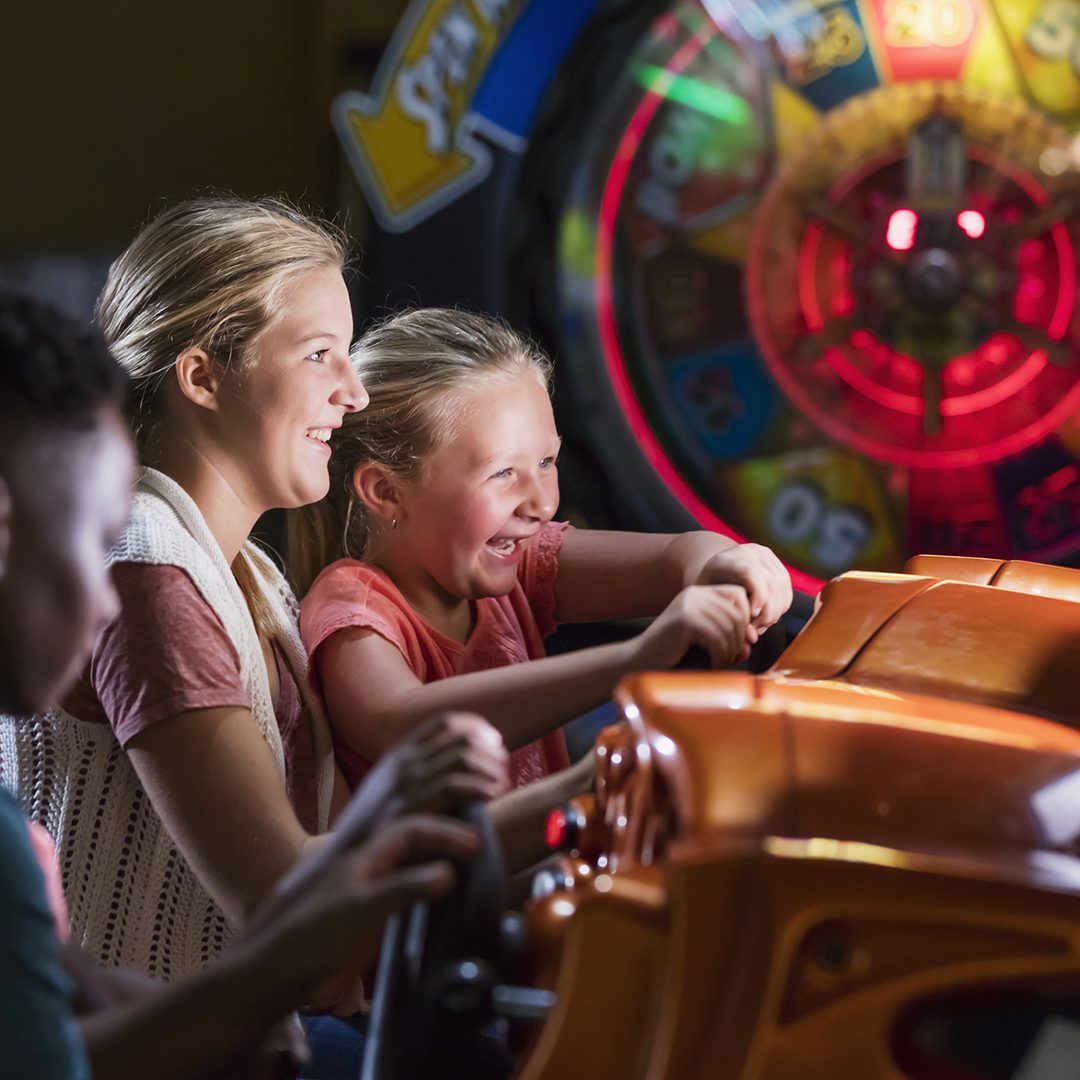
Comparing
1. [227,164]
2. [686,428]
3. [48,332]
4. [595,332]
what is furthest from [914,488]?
[48,332]

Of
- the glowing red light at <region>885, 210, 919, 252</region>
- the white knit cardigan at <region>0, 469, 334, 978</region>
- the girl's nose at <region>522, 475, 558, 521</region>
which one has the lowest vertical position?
the white knit cardigan at <region>0, 469, 334, 978</region>

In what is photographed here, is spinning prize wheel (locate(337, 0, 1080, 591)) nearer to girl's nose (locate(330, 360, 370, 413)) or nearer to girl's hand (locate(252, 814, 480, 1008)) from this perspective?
girl's nose (locate(330, 360, 370, 413))

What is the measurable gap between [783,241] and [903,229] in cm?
12

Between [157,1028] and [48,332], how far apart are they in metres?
0.22

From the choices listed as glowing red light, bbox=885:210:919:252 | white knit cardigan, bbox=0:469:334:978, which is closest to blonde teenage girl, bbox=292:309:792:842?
white knit cardigan, bbox=0:469:334:978

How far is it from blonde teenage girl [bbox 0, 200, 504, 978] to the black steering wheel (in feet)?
0.86

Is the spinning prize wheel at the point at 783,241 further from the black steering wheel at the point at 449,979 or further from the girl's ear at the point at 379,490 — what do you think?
the black steering wheel at the point at 449,979

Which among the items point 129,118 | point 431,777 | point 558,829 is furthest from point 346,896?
point 129,118

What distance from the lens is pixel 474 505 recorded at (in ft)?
3.35

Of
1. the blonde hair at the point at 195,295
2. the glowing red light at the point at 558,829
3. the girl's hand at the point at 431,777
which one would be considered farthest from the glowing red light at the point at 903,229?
the girl's hand at the point at 431,777

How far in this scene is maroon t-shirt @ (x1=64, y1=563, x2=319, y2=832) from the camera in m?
0.79

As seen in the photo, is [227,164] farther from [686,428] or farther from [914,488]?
[914,488]

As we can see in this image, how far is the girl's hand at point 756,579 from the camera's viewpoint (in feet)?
2.85

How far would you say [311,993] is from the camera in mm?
479
